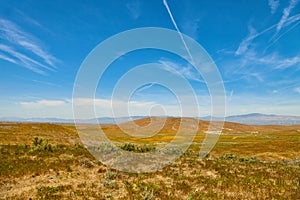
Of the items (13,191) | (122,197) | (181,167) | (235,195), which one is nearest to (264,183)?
(235,195)

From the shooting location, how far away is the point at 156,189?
49.4 feet

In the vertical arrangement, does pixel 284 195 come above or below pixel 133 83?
below

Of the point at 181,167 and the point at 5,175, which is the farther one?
the point at 181,167

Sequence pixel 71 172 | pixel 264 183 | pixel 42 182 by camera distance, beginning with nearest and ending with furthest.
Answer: pixel 42 182 → pixel 264 183 → pixel 71 172

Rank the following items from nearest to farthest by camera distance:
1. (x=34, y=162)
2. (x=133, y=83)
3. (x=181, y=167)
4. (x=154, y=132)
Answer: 1. (x=34, y=162)
2. (x=181, y=167)
3. (x=133, y=83)
4. (x=154, y=132)

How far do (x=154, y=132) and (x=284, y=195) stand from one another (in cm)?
14989

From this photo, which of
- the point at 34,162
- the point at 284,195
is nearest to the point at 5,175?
the point at 34,162

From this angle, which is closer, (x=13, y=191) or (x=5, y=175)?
(x=13, y=191)

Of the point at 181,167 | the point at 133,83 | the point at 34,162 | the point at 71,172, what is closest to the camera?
the point at 71,172

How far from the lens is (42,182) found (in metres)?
15.9

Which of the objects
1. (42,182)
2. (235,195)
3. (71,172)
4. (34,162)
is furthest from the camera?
(34,162)

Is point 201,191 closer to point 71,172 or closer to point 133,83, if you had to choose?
point 71,172

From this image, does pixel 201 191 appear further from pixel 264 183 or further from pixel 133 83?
pixel 133 83

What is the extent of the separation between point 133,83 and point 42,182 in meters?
16.7
